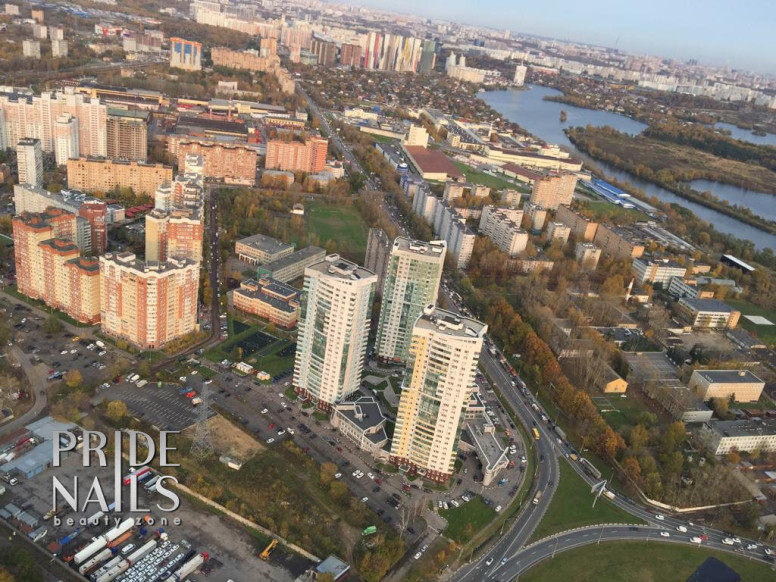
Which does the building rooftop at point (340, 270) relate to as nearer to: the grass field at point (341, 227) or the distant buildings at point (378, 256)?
the distant buildings at point (378, 256)

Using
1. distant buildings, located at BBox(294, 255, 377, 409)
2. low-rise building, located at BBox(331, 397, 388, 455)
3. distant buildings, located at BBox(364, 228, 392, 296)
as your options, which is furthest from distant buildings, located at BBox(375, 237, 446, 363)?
distant buildings, located at BBox(364, 228, 392, 296)

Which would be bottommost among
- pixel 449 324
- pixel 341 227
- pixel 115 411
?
pixel 115 411

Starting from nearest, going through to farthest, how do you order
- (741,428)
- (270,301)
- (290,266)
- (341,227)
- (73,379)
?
(73,379) → (741,428) → (270,301) → (290,266) → (341,227)

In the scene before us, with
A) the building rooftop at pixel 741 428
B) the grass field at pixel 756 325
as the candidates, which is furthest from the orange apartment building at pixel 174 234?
the grass field at pixel 756 325

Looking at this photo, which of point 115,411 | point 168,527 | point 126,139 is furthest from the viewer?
point 126,139

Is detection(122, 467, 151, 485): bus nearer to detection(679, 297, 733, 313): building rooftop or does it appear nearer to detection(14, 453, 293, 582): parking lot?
detection(14, 453, 293, 582): parking lot

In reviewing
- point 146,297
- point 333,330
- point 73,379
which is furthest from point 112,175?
point 333,330

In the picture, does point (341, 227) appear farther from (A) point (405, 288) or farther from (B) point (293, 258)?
(A) point (405, 288)
